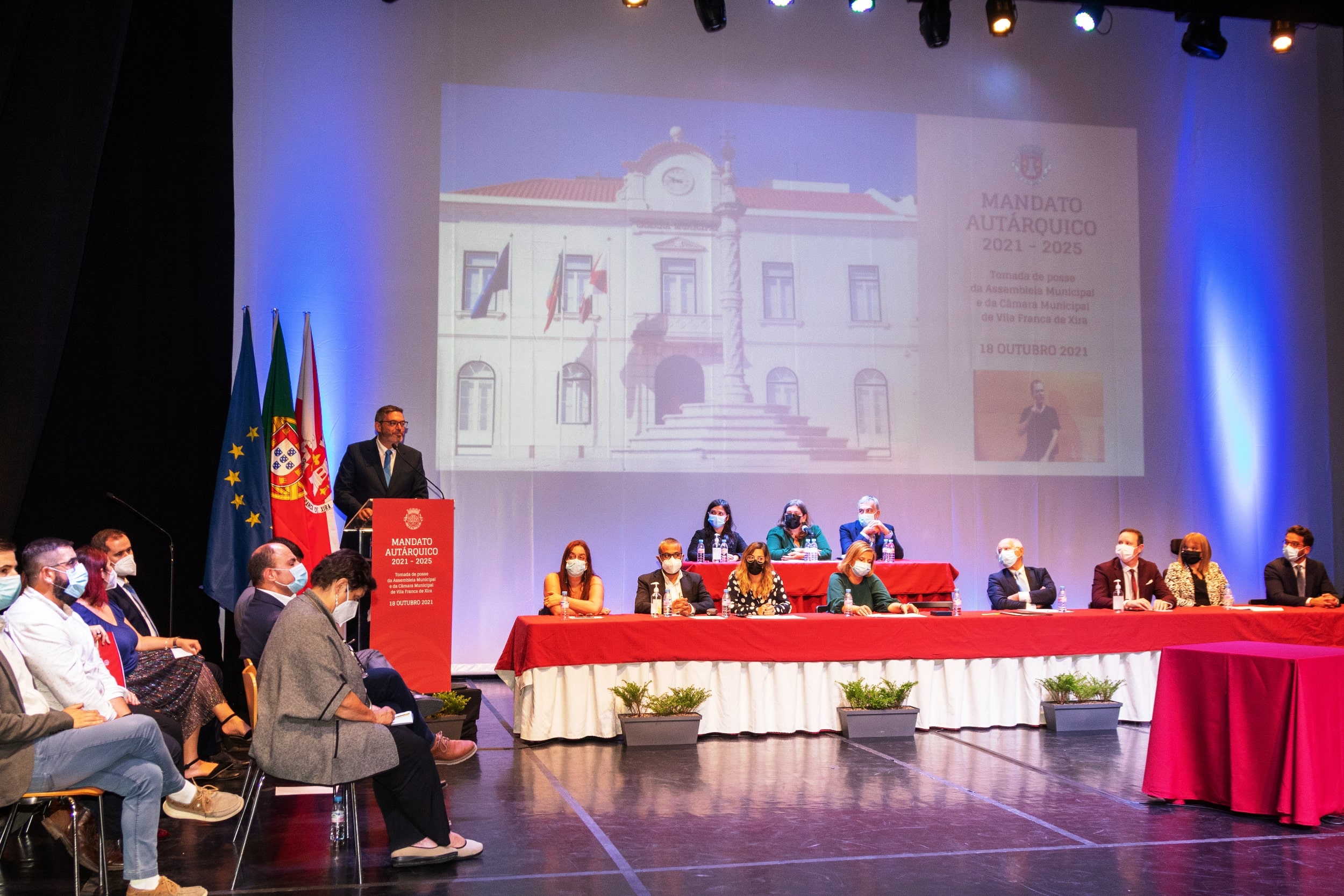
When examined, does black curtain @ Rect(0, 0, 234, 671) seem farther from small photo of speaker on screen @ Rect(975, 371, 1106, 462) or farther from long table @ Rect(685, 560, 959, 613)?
small photo of speaker on screen @ Rect(975, 371, 1106, 462)

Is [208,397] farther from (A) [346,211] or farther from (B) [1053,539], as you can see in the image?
(B) [1053,539]

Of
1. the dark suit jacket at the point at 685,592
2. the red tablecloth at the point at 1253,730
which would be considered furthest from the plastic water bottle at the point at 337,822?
the red tablecloth at the point at 1253,730

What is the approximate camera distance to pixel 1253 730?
436 centimetres

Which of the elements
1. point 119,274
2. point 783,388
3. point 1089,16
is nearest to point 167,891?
point 119,274

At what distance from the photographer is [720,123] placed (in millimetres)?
9344

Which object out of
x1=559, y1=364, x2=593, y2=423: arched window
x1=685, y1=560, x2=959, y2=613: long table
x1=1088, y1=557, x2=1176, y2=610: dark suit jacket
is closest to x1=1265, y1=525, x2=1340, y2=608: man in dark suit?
x1=1088, y1=557, x2=1176, y2=610: dark suit jacket

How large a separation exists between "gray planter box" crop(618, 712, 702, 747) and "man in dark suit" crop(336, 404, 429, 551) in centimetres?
175

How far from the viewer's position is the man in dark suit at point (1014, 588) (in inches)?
272

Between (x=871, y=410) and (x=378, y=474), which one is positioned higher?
(x=871, y=410)

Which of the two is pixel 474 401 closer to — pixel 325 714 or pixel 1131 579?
pixel 1131 579

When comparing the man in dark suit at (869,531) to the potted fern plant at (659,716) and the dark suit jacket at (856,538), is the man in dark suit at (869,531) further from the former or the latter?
the potted fern plant at (659,716)

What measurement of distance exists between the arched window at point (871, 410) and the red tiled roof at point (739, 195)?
144 cm

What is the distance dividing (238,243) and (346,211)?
0.85 m

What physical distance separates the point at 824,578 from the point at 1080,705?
202 cm
